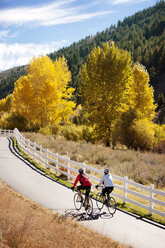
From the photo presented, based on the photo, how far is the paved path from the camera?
7.68 meters

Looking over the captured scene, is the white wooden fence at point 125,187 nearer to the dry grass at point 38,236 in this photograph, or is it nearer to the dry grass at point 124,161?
the dry grass at point 124,161

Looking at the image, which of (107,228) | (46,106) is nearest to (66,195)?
(107,228)

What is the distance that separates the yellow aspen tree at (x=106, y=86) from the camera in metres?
25.8

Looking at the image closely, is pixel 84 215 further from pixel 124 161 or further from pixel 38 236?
pixel 124 161

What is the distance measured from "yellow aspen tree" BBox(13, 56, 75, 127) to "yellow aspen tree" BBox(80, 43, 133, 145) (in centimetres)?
525

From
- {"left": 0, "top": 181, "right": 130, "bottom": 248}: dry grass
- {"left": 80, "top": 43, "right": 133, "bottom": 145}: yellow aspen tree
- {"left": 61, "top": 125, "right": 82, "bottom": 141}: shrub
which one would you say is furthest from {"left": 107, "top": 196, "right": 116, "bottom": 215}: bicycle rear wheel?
{"left": 61, "top": 125, "right": 82, "bottom": 141}: shrub

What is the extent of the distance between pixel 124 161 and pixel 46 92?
1562cm

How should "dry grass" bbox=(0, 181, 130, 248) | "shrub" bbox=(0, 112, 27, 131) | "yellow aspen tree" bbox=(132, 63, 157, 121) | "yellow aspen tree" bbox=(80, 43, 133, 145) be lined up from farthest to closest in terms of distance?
"shrub" bbox=(0, 112, 27, 131) → "yellow aspen tree" bbox=(132, 63, 157, 121) → "yellow aspen tree" bbox=(80, 43, 133, 145) → "dry grass" bbox=(0, 181, 130, 248)

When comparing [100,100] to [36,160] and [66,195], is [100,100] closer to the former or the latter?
[36,160]

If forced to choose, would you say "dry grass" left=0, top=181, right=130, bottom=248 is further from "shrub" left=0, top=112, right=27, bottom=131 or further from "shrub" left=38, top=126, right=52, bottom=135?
"shrub" left=0, top=112, right=27, bottom=131

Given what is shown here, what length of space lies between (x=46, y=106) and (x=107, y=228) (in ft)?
80.9

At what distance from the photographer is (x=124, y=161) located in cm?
1952

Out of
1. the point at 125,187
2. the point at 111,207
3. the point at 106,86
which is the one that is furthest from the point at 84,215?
the point at 106,86

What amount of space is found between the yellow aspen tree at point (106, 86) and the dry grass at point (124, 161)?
4.31 metres
